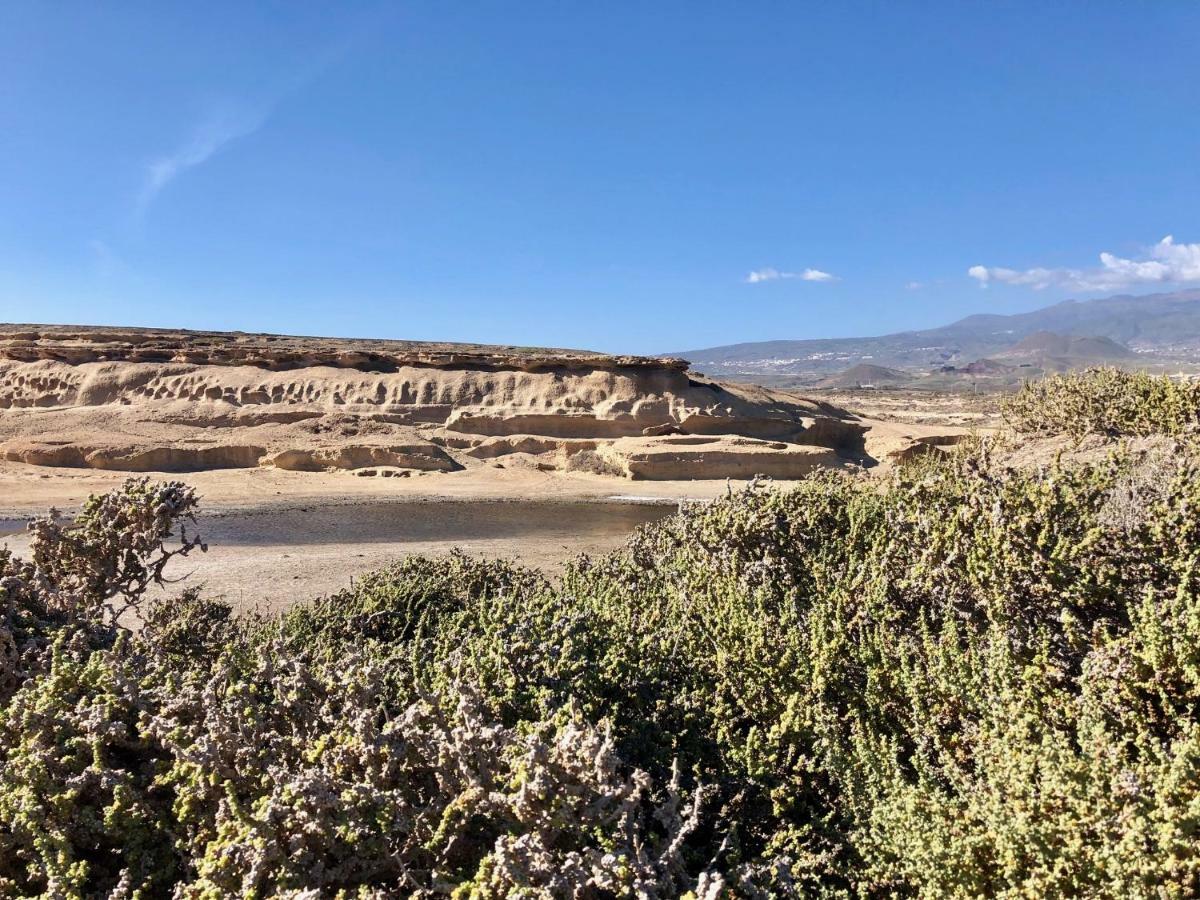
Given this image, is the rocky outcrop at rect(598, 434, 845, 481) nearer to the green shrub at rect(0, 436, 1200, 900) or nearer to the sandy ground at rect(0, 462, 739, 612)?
the sandy ground at rect(0, 462, 739, 612)

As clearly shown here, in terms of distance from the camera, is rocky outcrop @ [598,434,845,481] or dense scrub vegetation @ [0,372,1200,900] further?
rocky outcrop @ [598,434,845,481]

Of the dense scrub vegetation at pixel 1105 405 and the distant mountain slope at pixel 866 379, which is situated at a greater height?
the distant mountain slope at pixel 866 379

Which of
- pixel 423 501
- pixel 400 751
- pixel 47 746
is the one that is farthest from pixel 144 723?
pixel 423 501

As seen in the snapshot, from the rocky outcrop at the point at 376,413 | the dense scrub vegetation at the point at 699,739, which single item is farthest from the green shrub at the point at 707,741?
the rocky outcrop at the point at 376,413

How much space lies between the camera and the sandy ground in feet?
47.0

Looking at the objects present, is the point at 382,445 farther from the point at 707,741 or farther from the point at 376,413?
the point at 707,741

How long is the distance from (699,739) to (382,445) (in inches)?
1080

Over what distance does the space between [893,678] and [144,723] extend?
3688mm

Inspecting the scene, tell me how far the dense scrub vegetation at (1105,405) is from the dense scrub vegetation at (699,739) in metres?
4.39

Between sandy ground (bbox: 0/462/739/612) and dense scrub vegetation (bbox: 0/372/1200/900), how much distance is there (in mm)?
7778

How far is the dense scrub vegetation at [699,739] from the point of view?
2596mm

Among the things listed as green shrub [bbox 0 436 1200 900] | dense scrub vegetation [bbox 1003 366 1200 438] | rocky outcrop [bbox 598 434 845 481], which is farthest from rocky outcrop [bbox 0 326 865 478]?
green shrub [bbox 0 436 1200 900]

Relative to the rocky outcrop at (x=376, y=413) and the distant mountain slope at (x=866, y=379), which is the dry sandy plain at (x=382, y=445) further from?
the distant mountain slope at (x=866, y=379)

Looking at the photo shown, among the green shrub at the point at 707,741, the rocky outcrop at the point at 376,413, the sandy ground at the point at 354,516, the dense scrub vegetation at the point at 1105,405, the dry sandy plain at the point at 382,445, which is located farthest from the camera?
the rocky outcrop at the point at 376,413
